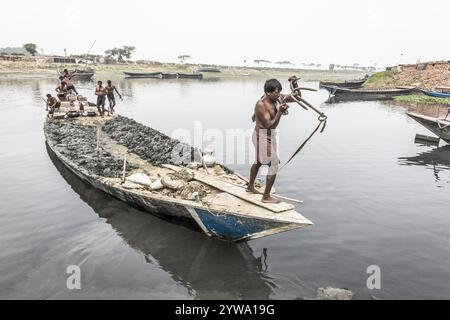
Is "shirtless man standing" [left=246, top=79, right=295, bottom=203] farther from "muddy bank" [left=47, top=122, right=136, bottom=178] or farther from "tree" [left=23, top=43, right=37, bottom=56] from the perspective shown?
"tree" [left=23, top=43, right=37, bottom=56]

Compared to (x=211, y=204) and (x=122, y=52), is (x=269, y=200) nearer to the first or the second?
(x=211, y=204)

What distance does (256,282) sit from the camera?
18.6 feet

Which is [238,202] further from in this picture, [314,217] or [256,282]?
[314,217]

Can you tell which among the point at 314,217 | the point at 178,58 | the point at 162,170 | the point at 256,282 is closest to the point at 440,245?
the point at 314,217

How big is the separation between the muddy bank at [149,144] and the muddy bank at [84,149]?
0.88m

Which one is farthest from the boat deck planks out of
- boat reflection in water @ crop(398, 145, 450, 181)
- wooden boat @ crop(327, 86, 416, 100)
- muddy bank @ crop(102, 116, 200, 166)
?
wooden boat @ crop(327, 86, 416, 100)

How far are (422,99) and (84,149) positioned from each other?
33877 millimetres

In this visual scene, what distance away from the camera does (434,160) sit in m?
13.4

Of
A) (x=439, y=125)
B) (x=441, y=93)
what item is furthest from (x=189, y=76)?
(x=439, y=125)

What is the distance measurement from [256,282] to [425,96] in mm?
36989

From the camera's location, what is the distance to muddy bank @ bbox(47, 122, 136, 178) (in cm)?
917

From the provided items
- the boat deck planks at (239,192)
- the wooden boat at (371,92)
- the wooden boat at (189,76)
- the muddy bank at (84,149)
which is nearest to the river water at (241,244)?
the muddy bank at (84,149)

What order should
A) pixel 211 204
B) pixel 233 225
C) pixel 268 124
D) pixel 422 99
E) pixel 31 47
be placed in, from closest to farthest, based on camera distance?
pixel 268 124
pixel 233 225
pixel 211 204
pixel 422 99
pixel 31 47

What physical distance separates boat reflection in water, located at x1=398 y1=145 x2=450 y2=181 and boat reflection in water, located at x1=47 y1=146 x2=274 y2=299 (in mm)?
8664
